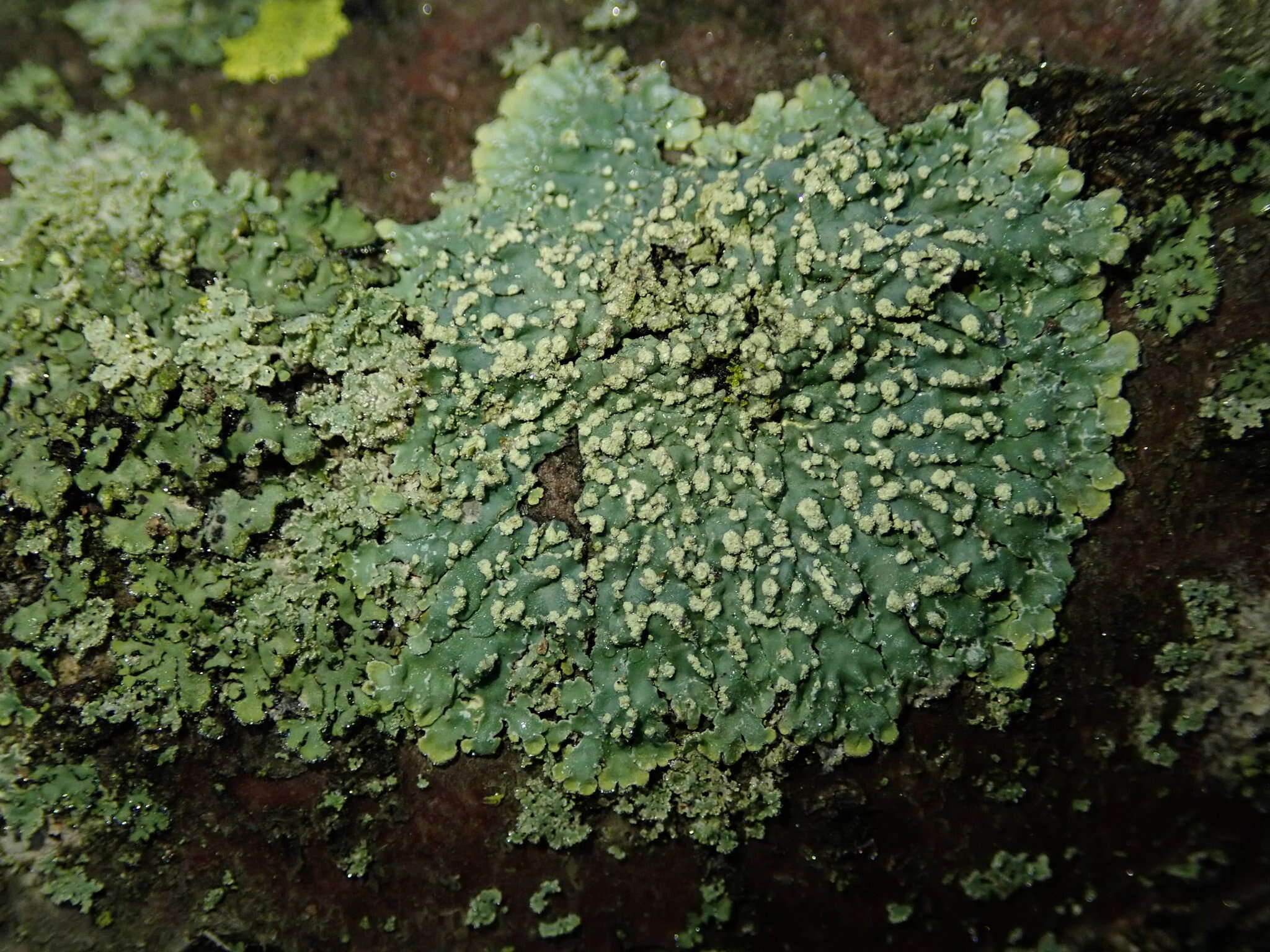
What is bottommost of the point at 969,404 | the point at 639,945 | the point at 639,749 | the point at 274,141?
the point at 639,945

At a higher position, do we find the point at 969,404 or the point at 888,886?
the point at 969,404

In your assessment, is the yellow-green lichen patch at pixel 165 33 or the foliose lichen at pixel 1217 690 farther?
the yellow-green lichen patch at pixel 165 33

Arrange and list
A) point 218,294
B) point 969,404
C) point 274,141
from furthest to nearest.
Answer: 1. point 274,141
2. point 218,294
3. point 969,404

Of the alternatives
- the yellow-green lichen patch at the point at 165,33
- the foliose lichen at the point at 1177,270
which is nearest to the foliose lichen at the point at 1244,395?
the foliose lichen at the point at 1177,270

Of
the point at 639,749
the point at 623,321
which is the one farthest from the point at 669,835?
the point at 623,321

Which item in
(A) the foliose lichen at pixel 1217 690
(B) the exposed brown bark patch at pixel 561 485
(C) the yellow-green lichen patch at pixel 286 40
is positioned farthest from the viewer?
(C) the yellow-green lichen patch at pixel 286 40

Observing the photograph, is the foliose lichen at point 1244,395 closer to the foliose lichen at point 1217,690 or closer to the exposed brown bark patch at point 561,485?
the foliose lichen at point 1217,690

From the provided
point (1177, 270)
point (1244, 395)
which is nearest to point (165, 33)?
→ point (1177, 270)

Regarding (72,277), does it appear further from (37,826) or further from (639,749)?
(639,749)

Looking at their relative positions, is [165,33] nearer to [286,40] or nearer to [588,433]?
[286,40]
